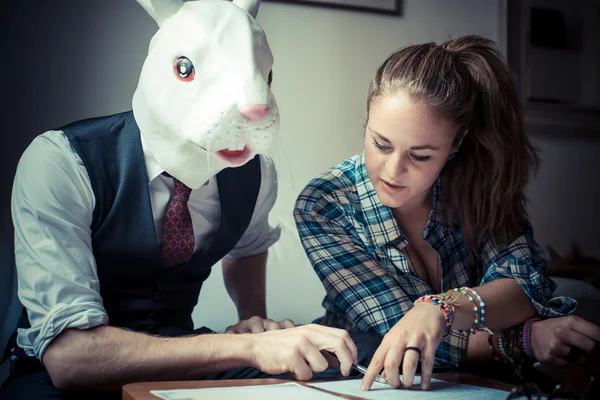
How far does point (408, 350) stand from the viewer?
83 cm

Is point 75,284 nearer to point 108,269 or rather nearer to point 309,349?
point 108,269

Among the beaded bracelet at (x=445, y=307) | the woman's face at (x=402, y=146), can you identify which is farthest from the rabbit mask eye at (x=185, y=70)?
the beaded bracelet at (x=445, y=307)

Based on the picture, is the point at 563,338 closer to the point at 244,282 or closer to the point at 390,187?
the point at 390,187

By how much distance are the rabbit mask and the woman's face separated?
8.4 inches

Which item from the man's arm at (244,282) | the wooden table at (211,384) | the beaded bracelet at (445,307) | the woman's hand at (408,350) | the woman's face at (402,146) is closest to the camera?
the wooden table at (211,384)

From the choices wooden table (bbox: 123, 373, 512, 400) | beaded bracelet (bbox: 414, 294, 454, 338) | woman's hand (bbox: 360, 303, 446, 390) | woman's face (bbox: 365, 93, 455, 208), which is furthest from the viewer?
woman's face (bbox: 365, 93, 455, 208)

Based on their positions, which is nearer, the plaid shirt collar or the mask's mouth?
the mask's mouth

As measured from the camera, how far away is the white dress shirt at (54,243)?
0.85 metres

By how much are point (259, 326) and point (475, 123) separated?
484 millimetres

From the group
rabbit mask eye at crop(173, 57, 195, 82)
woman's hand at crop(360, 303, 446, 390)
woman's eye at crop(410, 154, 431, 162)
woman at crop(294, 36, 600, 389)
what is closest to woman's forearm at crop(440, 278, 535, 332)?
woman at crop(294, 36, 600, 389)

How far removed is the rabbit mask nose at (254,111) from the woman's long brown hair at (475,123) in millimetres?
278

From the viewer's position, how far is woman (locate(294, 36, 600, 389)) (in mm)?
1064

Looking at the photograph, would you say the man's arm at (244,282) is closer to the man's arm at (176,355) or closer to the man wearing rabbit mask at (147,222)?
the man wearing rabbit mask at (147,222)

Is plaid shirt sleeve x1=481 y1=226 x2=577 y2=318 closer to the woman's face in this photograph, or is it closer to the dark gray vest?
the woman's face
